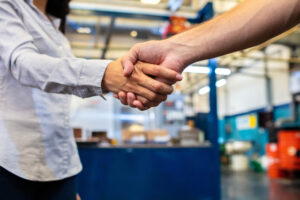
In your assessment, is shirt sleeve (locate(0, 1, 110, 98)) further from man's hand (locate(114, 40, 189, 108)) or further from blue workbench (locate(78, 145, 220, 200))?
blue workbench (locate(78, 145, 220, 200))

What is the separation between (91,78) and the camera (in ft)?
2.55

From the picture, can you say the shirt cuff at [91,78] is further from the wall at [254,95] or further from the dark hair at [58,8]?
the wall at [254,95]

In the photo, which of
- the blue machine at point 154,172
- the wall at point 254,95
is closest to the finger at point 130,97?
the blue machine at point 154,172

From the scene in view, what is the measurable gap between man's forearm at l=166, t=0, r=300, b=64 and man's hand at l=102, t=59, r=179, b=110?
0.35ft

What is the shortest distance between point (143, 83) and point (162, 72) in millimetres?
71

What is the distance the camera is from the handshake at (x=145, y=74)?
2.77 feet

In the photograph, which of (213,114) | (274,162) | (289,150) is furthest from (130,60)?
(274,162)

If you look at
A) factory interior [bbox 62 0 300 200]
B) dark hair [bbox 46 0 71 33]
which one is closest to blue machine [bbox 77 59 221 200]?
factory interior [bbox 62 0 300 200]

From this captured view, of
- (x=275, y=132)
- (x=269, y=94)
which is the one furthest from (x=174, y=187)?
(x=269, y=94)

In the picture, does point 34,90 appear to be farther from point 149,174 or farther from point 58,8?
point 149,174

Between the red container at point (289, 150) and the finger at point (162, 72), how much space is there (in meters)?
6.68

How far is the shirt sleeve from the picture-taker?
751 mm

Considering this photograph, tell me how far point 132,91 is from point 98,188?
1.41 metres

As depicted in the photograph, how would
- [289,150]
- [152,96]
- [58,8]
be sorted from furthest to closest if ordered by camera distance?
1. [289,150]
2. [58,8]
3. [152,96]
